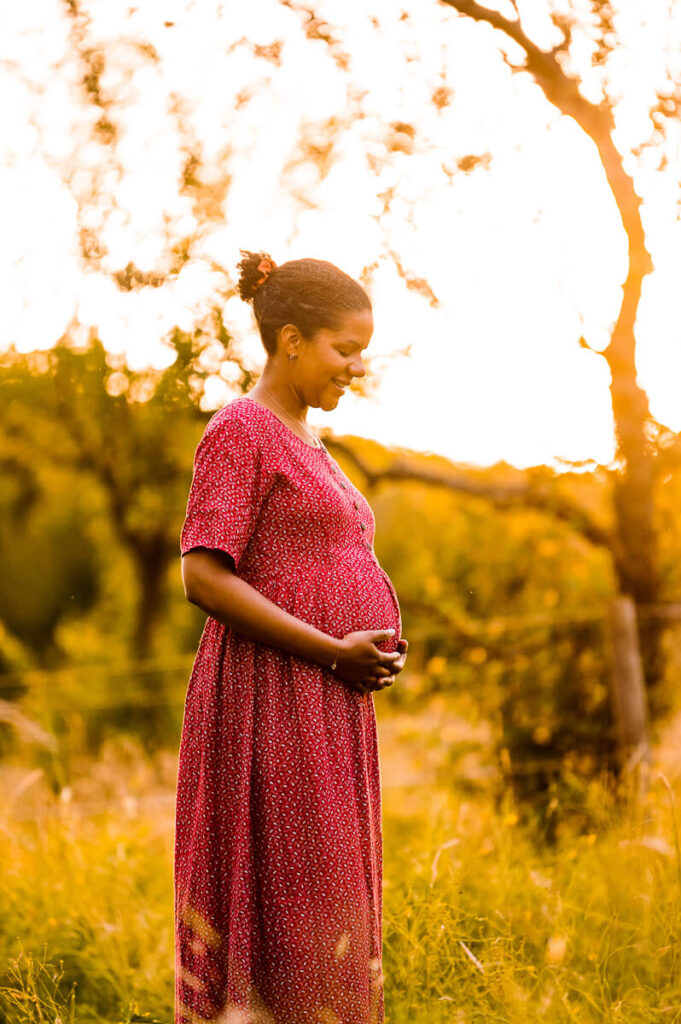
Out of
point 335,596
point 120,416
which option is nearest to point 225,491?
point 335,596

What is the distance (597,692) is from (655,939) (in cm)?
221

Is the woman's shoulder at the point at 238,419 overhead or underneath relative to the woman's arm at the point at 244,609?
overhead

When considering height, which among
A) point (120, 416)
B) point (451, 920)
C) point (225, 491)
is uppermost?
point (120, 416)

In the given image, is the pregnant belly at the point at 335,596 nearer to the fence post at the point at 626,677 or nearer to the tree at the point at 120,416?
the tree at the point at 120,416

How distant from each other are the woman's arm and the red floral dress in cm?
4

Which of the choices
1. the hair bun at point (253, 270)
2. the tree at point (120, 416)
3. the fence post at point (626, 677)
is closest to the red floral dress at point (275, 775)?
the hair bun at point (253, 270)

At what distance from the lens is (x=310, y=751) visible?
218 centimetres

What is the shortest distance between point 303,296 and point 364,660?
731 millimetres

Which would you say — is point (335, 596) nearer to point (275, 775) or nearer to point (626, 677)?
point (275, 775)

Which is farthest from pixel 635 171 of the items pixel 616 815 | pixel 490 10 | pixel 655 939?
pixel 655 939

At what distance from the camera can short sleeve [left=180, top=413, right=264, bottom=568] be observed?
6.99ft

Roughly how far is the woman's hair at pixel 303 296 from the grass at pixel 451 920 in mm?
1397

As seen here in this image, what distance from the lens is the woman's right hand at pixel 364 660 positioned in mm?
2156

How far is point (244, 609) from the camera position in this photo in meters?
2.11
